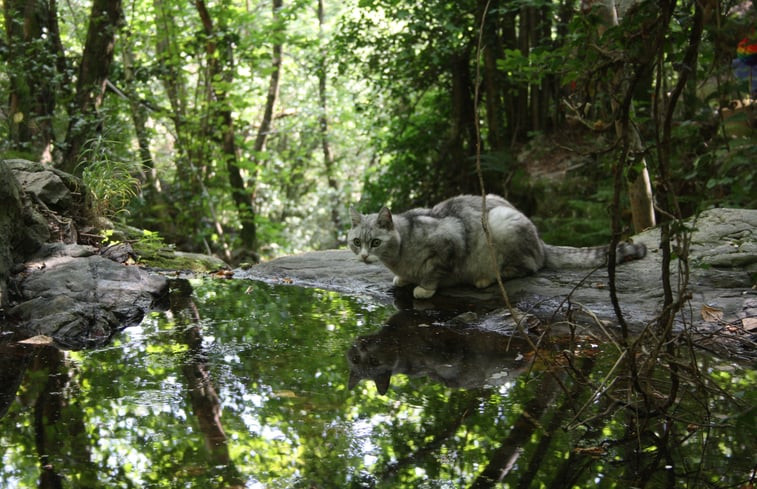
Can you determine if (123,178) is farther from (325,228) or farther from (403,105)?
(325,228)

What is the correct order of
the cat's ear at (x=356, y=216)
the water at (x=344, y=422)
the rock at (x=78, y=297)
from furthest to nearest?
the cat's ear at (x=356, y=216), the rock at (x=78, y=297), the water at (x=344, y=422)

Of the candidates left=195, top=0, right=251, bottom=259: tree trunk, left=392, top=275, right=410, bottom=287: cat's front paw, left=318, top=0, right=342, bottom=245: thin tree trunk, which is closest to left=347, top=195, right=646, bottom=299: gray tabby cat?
left=392, top=275, right=410, bottom=287: cat's front paw

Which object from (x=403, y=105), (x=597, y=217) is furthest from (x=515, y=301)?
(x=403, y=105)

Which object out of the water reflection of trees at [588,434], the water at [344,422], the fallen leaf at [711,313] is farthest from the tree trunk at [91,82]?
the fallen leaf at [711,313]

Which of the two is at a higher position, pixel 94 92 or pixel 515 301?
pixel 94 92

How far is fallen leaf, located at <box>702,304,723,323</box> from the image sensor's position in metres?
4.00

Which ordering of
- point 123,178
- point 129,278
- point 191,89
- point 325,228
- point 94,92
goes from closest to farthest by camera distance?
point 129,278 < point 123,178 < point 94,92 < point 191,89 < point 325,228

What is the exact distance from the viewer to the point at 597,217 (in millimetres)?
8312

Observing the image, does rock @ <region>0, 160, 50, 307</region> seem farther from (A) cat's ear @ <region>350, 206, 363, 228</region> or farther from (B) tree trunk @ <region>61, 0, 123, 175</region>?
(B) tree trunk @ <region>61, 0, 123, 175</region>

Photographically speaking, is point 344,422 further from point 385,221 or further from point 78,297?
point 385,221

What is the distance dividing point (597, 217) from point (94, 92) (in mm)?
6170

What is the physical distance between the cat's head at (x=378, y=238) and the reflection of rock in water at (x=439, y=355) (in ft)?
2.91

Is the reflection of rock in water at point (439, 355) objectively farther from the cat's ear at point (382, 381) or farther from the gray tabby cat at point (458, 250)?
the gray tabby cat at point (458, 250)

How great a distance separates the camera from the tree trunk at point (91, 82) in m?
7.89
